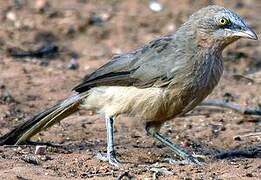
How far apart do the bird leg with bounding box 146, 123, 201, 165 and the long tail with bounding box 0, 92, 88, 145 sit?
0.74 m

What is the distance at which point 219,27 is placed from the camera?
7809mm

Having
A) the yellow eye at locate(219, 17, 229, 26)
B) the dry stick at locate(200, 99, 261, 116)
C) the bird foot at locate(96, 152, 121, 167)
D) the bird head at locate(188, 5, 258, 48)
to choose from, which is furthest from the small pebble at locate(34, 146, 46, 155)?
the dry stick at locate(200, 99, 261, 116)

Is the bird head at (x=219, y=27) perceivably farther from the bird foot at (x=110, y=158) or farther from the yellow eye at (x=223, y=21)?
the bird foot at (x=110, y=158)

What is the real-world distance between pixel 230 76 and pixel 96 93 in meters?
3.89

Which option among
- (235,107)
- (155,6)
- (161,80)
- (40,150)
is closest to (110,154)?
(40,150)

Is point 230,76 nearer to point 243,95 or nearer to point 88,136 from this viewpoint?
point 243,95

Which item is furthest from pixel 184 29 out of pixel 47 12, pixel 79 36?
pixel 47 12

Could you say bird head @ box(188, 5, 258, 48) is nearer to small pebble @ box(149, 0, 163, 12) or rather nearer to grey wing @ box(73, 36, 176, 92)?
grey wing @ box(73, 36, 176, 92)

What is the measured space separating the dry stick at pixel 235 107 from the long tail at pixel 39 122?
2157 millimetres

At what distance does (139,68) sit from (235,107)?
2163 millimetres

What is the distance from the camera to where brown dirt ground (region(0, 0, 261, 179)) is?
7.40m

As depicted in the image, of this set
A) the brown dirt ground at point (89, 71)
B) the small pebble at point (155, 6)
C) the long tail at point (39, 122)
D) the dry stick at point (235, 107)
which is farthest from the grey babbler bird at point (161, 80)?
the small pebble at point (155, 6)

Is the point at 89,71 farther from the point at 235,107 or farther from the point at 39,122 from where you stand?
the point at 39,122

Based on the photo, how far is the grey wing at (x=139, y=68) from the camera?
7863 millimetres
